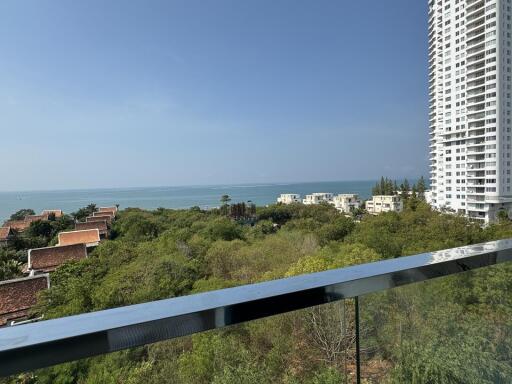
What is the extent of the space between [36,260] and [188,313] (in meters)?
21.9

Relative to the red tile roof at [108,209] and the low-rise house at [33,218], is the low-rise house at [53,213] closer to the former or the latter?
the low-rise house at [33,218]

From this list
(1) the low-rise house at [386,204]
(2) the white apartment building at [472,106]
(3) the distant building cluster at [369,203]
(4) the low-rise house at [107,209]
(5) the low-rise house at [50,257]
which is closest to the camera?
(5) the low-rise house at [50,257]

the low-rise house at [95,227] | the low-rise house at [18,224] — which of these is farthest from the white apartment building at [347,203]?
the low-rise house at [18,224]

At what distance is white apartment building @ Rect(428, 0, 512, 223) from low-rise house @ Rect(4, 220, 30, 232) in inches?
1573

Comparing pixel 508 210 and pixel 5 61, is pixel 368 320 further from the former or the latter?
pixel 508 210

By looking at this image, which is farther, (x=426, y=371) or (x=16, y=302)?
(x=16, y=302)

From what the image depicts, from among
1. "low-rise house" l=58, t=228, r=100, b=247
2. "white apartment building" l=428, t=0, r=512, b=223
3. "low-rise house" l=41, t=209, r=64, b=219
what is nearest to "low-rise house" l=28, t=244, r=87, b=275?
"low-rise house" l=58, t=228, r=100, b=247

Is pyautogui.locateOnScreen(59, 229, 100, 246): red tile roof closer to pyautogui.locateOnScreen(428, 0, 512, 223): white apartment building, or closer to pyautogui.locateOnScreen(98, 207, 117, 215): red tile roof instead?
Answer: pyautogui.locateOnScreen(98, 207, 117, 215): red tile roof

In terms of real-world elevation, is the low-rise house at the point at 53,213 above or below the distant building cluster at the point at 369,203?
above

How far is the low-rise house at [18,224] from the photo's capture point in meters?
27.0

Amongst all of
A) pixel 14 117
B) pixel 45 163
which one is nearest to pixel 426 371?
pixel 45 163

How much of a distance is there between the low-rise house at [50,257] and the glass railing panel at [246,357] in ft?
66.0

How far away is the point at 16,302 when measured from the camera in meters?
11.1

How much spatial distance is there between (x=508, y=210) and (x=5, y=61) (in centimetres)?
3395
